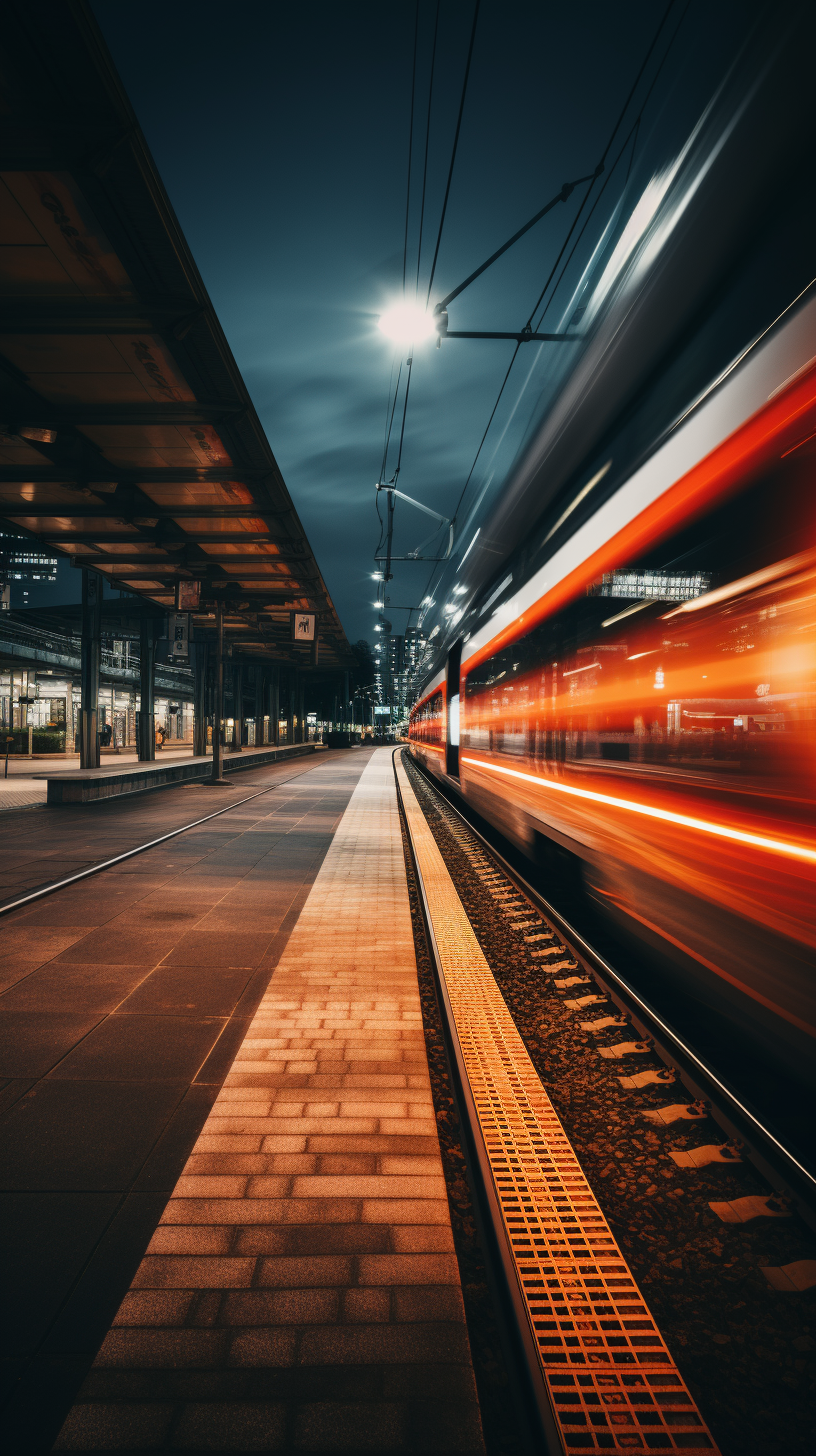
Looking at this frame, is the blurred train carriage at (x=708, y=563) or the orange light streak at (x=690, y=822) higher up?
the blurred train carriage at (x=708, y=563)

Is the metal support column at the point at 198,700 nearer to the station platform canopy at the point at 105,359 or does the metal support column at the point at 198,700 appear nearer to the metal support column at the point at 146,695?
the metal support column at the point at 146,695

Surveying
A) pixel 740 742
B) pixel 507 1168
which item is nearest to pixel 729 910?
pixel 740 742

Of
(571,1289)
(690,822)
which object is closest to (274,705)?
(690,822)

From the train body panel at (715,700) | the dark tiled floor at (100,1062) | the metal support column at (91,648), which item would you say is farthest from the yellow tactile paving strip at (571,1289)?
the metal support column at (91,648)

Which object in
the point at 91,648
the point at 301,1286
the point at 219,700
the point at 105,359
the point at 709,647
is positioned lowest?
the point at 301,1286

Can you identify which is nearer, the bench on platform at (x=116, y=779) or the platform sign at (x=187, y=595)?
the bench on platform at (x=116, y=779)

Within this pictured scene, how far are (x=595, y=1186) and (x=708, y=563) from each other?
255 cm

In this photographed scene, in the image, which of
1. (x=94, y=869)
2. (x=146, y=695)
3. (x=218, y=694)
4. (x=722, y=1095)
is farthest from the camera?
(x=146, y=695)

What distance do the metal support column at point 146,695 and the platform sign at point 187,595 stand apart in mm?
4994

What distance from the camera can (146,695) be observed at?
1952 centimetres

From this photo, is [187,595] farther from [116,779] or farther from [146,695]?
[146,695]

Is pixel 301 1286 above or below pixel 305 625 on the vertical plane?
below

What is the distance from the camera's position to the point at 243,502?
38.8ft

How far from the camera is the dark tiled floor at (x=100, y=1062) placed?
5.87 feet
